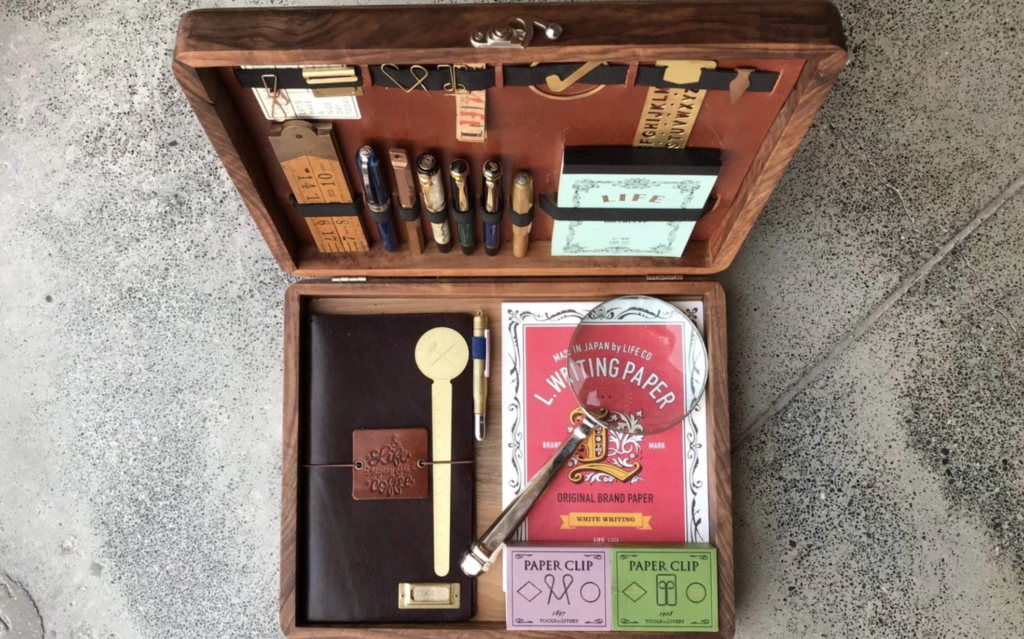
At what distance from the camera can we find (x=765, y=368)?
1.10 metres

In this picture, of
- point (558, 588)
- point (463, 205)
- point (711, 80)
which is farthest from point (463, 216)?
point (558, 588)

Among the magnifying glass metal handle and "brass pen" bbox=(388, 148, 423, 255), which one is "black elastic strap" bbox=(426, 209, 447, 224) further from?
the magnifying glass metal handle

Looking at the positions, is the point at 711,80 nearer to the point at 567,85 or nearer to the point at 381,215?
the point at 567,85

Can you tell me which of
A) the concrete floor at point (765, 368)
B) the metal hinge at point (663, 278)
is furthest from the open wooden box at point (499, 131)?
the concrete floor at point (765, 368)

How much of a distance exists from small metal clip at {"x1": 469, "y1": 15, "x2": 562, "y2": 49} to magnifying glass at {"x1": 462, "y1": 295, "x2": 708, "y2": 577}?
0.45 metres

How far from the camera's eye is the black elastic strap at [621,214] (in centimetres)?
86

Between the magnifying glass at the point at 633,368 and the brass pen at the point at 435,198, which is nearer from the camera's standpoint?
the brass pen at the point at 435,198

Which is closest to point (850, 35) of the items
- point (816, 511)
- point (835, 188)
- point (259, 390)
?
point (835, 188)

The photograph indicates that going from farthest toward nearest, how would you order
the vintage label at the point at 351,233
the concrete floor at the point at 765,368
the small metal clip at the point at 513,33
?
1. the concrete floor at the point at 765,368
2. the vintage label at the point at 351,233
3. the small metal clip at the point at 513,33

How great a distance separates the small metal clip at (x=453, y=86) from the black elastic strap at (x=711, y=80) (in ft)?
0.58

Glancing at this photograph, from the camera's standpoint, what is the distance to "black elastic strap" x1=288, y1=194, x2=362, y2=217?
0.88 meters

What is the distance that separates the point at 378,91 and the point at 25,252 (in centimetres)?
79

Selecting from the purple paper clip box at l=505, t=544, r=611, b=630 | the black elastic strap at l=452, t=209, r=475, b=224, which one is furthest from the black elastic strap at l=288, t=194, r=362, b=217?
the purple paper clip box at l=505, t=544, r=611, b=630

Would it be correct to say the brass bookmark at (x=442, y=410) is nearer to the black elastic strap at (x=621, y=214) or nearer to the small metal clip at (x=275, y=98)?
the black elastic strap at (x=621, y=214)
